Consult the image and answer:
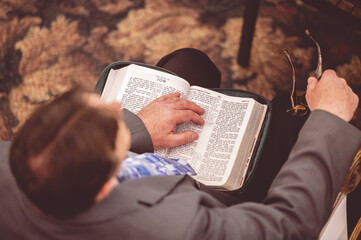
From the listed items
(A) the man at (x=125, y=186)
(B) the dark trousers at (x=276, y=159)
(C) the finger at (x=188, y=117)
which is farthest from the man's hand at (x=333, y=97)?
(C) the finger at (x=188, y=117)

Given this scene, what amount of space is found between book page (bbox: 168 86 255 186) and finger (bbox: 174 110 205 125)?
0.02 meters

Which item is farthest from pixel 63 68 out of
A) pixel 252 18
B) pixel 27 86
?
pixel 252 18

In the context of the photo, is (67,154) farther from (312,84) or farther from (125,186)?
(312,84)

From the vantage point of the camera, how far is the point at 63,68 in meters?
1.37

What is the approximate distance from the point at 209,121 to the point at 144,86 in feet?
0.60

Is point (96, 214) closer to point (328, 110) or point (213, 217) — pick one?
point (213, 217)

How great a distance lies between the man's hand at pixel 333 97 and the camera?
0.66 meters

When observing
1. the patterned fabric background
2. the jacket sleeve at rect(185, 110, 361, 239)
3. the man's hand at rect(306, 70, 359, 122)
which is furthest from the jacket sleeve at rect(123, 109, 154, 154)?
the patterned fabric background

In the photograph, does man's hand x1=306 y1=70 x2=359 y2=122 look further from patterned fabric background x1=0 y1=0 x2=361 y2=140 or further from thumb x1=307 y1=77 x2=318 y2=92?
patterned fabric background x1=0 y1=0 x2=361 y2=140

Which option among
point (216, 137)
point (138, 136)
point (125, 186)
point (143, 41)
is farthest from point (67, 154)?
point (143, 41)

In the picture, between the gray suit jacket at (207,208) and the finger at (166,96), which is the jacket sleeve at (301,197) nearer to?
the gray suit jacket at (207,208)

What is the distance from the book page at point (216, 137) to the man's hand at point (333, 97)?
0.15 m

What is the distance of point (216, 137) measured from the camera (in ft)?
2.67

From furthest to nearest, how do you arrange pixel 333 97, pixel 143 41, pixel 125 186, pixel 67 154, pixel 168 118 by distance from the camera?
pixel 143 41 → pixel 168 118 → pixel 333 97 → pixel 125 186 → pixel 67 154
